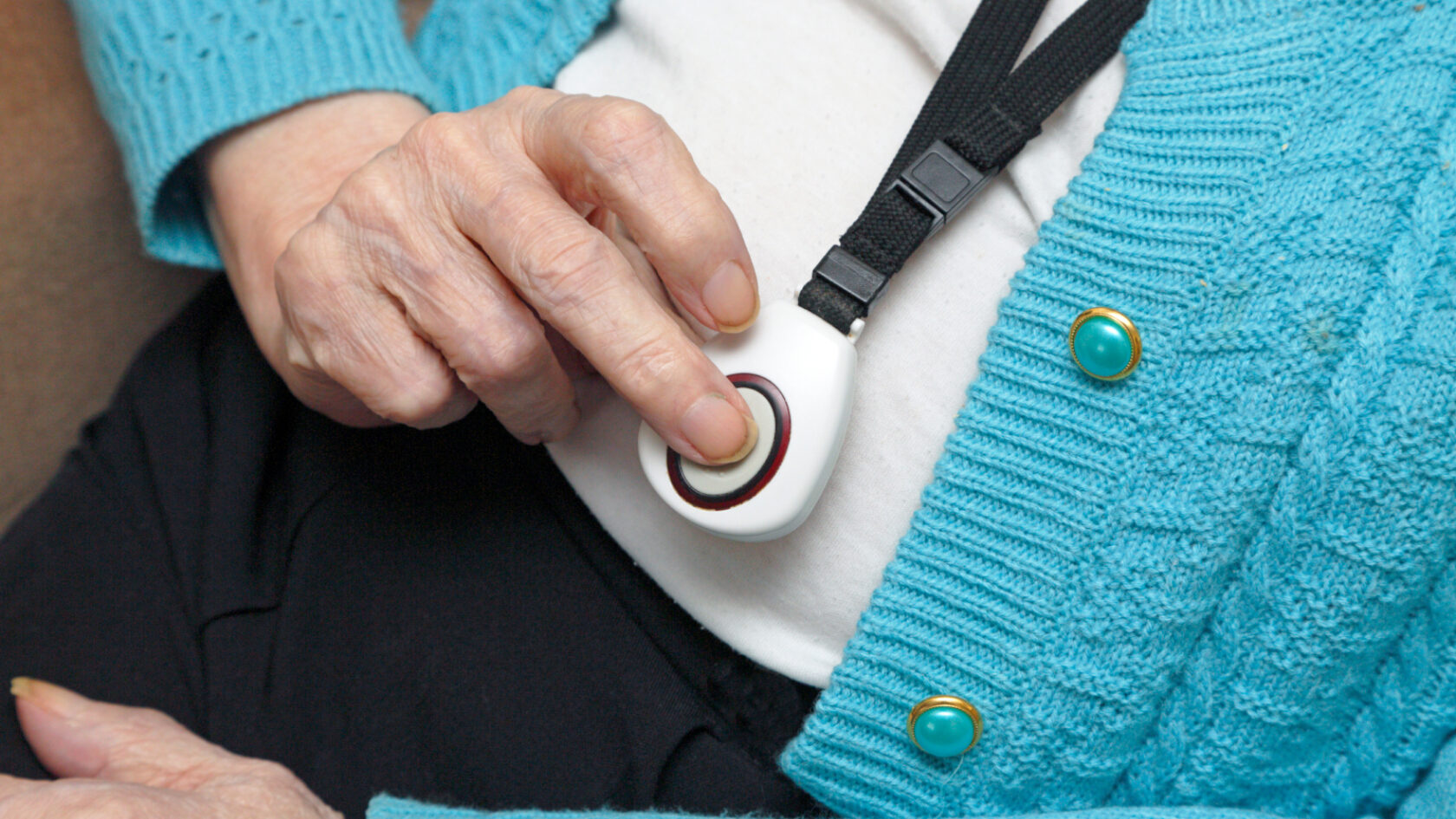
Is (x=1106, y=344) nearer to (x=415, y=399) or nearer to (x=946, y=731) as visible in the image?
(x=946, y=731)

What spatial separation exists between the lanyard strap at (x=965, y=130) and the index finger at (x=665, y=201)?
5cm

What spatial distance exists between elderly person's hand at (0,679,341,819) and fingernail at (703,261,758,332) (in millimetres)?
414

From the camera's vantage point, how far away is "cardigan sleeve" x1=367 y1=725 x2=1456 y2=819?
0.49 meters

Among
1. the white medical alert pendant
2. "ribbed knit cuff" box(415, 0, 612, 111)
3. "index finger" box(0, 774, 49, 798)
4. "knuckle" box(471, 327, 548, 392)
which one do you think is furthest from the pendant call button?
"index finger" box(0, 774, 49, 798)

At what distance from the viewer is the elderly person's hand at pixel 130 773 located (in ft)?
1.85

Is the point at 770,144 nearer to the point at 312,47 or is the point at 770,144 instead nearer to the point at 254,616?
the point at 312,47

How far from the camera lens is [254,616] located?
0.73 metres

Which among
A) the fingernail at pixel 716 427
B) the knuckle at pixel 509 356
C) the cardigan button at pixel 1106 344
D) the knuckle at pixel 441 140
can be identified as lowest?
the knuckle at pixel 509 356

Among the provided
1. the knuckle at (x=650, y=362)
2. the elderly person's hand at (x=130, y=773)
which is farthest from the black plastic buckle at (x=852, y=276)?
the elderly person's hand at (x=130, y=773)

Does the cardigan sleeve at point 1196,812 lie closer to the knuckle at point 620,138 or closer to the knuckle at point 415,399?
the knuckle at point 415,399

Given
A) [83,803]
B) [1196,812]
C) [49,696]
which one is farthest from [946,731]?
[49,696]

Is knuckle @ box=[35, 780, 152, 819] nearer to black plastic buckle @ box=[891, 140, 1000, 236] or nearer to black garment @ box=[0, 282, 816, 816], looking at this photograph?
black garment @ box=[0, 282, 816, 816]

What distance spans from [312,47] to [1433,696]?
0.81 metres

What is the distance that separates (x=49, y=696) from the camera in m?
0.67
